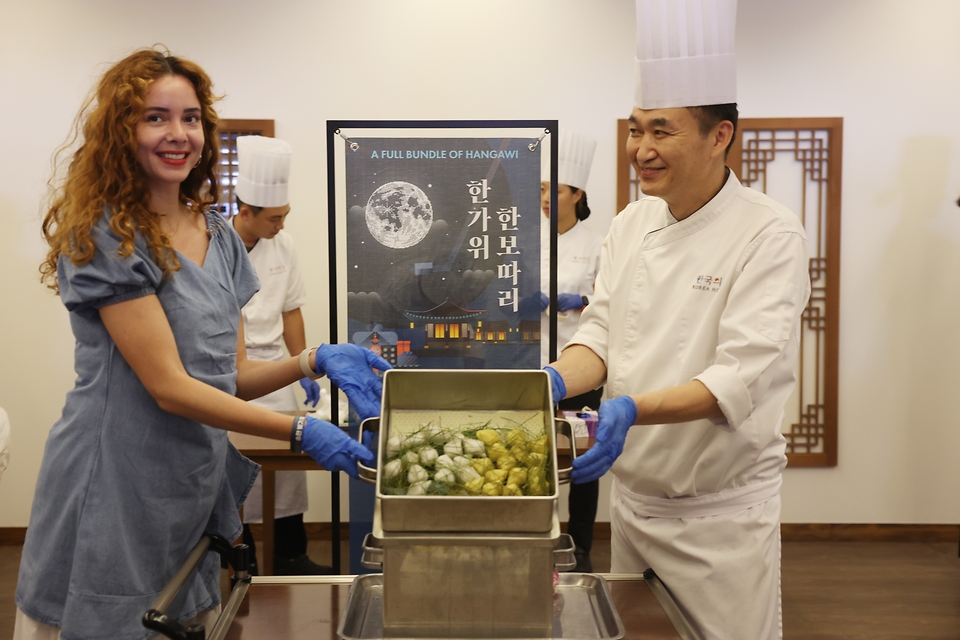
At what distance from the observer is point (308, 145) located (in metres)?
3.80

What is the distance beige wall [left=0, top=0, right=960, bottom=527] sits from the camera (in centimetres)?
374

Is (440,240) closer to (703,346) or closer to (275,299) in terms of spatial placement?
(703,346)

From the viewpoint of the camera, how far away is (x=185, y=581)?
4.46 feet

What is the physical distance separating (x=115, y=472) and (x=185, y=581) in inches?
8.6

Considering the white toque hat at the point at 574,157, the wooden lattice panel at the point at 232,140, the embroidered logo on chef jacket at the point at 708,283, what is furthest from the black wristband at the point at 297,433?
the wooden lattice panel at the point at 232,140

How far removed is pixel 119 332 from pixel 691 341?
3.36 ft

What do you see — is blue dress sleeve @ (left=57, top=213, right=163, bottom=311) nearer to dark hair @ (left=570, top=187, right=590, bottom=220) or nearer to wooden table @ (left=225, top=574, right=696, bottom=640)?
wooden table @ (left=225, top=574, right=696, bottom=640)

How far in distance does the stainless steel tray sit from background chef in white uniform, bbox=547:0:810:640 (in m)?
0.23

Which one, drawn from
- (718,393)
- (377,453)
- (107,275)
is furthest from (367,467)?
(718,393)

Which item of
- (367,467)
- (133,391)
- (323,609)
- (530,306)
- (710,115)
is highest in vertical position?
(710,115)

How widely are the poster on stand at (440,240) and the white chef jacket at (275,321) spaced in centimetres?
142

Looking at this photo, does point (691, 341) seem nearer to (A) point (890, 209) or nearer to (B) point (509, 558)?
(B) point (509, 558)

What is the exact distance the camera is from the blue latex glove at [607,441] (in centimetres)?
129

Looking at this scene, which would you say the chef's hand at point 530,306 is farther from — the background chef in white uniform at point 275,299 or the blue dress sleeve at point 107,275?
the background chef in white uniform at point 275,299
